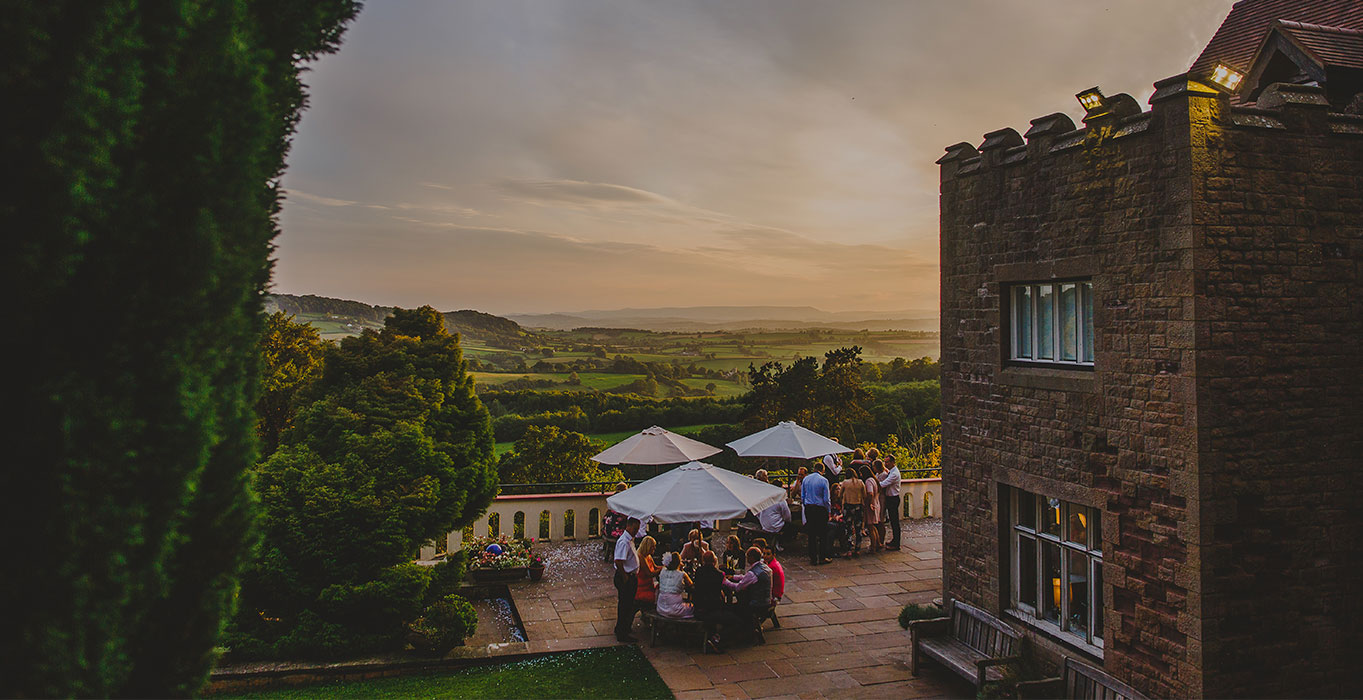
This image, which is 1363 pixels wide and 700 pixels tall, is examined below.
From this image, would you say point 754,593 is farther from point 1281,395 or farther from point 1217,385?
point 1281,395

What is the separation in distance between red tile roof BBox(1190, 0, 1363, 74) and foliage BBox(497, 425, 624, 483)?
16.2 m

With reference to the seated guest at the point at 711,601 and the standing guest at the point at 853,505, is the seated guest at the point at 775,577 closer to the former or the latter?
the seated guest at the point at 711,601

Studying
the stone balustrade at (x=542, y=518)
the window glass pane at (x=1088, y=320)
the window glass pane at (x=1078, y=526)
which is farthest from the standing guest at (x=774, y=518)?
the window glass pane at (x=1088, y=320)

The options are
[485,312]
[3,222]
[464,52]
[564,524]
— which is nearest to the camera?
[3,222]

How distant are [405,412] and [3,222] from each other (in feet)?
25.8

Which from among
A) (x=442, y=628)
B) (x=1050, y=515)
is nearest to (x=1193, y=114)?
(x=1050, y=515)

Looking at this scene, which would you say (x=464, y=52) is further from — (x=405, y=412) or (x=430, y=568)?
(x=430, y=568)

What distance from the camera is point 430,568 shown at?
1012 centimetres

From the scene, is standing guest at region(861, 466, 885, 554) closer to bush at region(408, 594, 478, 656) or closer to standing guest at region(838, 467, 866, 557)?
standing guest at region(838, 467, 866, 557)

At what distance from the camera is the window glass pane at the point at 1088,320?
789 cm

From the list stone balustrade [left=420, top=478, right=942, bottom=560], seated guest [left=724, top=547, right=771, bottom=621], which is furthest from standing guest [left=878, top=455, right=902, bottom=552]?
seated guest [left=724, top=547, right=771, bottom=621]

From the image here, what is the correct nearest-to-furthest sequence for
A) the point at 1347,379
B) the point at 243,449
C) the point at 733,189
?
the point at 243,449 < the point at 1347,379 < the point at 733,189

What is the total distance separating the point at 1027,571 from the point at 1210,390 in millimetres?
3094

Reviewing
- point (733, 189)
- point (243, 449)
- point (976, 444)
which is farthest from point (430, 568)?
point (733, 189)
